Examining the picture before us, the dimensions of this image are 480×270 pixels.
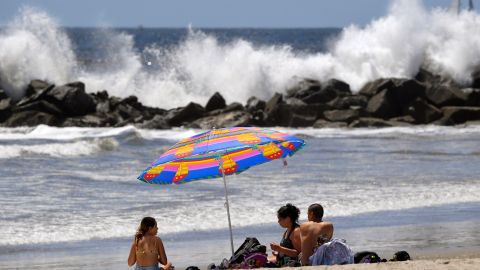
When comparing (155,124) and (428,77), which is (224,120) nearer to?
(155,124)

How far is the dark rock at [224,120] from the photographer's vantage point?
85.8 feet

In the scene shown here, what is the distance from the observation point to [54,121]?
2664 centimetres

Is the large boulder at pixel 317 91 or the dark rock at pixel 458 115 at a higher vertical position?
the large boulder at pixel 317 91

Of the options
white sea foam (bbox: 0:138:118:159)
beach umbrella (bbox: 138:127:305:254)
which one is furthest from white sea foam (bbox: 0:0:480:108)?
beach umbrella (bbox: 138:127:305:254)

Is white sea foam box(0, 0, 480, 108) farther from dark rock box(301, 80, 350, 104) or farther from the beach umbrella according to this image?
the beach umbrella

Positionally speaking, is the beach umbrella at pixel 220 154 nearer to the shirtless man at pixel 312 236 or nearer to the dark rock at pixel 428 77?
the shirtless man at pixel 312 236

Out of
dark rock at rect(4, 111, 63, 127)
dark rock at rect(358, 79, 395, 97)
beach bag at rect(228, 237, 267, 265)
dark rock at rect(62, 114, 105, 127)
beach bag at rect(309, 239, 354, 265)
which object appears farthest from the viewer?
dark rock at rect(358, 79, 395, 97)

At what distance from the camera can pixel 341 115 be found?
27.0 meters

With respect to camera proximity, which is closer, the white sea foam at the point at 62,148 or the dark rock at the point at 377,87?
the white sea foam at the point at 62,148

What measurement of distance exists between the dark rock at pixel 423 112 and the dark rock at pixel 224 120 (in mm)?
4110

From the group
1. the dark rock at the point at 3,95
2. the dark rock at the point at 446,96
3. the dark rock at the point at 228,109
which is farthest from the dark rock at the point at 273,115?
the dark rock at the point at 3,95

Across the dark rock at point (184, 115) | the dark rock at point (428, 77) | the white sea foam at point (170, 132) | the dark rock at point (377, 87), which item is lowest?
the white sea foam at point (170, 132)

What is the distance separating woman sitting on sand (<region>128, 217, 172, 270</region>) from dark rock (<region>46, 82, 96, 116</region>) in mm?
19581

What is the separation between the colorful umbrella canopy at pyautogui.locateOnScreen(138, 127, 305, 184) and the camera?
8289mm
